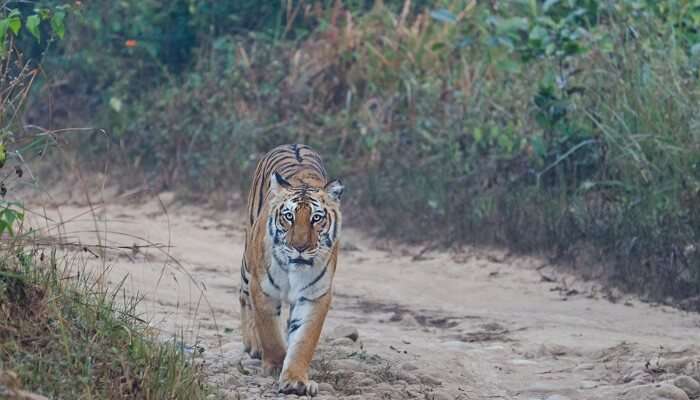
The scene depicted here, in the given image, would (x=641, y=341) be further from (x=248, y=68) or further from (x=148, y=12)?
(x=148, y=12)

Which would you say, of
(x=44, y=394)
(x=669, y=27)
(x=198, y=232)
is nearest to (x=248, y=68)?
(x=198, y=232)

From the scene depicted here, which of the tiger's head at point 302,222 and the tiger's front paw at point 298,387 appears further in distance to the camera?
the tiger's head at point 302,222

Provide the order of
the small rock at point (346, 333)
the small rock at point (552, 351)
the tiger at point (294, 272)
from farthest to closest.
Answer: the small rock at point (552, 351) → the small rock at point (346, 333) → the tiger at point (294, 272)

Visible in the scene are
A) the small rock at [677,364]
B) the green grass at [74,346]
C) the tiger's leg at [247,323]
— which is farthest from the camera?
the tiger's leg at [247,323]

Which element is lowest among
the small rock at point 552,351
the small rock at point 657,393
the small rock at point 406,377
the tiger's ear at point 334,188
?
the small rock at point 552,351

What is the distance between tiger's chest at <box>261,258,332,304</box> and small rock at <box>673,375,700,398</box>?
177cm

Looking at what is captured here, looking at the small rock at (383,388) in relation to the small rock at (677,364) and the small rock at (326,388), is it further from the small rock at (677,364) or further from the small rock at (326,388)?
the small rock at (677,364)

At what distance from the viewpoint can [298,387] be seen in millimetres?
5457

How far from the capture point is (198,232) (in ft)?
36.9

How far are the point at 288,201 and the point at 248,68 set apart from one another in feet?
24.7

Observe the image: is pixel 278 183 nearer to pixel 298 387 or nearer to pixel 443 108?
pixel 298 387

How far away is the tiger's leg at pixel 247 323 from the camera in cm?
630

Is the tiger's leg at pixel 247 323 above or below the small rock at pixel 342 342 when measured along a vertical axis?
above

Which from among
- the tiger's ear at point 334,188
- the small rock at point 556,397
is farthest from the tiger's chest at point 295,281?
the small rock at point 556,397
